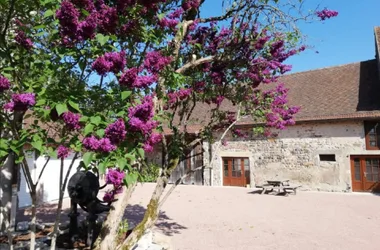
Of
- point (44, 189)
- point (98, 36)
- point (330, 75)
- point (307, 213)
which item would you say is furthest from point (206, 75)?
point (330, 75)

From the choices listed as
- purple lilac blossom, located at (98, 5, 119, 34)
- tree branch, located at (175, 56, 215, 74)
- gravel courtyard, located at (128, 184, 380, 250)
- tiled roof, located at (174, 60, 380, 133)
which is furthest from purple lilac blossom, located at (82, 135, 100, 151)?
tiled roof, located at (174, 60, 380, 133)

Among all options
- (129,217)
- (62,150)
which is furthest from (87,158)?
(129,217)

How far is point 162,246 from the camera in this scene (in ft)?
16.5

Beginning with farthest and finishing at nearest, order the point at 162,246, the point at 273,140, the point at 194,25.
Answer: the point at 273,140 < the point at 194,25 < the point at 162,246

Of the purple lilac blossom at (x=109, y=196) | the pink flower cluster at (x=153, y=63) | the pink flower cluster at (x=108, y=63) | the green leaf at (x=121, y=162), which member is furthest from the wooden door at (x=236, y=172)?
the green leaf at (x=121, y=162)

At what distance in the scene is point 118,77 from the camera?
2496 mm

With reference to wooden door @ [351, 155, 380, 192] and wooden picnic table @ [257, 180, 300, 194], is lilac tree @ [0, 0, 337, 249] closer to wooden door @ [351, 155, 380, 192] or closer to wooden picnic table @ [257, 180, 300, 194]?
wooden picnic table @ [257, 180, 300, 194]

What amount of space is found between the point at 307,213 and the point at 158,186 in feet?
20.2

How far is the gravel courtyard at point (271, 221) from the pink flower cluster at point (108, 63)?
444 centimetres

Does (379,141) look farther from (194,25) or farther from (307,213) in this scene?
(194,25)

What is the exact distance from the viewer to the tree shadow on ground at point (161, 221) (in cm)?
705

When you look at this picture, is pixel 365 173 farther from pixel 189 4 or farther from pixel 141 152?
pixel 141 152

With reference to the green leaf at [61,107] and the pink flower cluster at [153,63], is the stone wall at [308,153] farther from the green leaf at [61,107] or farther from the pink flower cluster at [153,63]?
the green leaf at [61,107]

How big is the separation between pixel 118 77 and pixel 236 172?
15.5 meters
